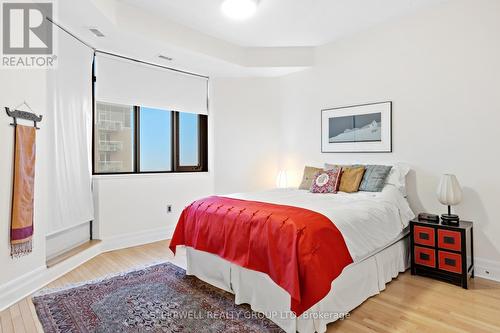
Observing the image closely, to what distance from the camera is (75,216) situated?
10.4ft

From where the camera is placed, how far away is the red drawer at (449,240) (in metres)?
2.50

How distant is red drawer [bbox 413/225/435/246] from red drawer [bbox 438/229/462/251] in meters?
0.06

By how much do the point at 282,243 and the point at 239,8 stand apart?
2.47m

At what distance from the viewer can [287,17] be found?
129 inches

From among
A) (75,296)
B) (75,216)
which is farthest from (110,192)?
(75,296)

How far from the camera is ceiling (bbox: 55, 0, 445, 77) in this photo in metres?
2.95

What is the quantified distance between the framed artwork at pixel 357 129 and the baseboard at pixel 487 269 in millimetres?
1405

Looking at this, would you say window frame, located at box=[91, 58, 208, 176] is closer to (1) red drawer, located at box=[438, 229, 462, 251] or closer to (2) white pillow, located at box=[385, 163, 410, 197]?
(2) white pillow, located at box=[385, 163, 410, 197]

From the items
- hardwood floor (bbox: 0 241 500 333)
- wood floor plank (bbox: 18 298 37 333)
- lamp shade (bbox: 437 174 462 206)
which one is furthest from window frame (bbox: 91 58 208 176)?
lamp shade (bbox: 437 174 462 206)

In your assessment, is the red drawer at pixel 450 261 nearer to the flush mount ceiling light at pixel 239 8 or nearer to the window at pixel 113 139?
the flush mount ceiling light at pixel 239 8

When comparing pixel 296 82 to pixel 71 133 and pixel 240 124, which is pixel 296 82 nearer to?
pixel 240 124

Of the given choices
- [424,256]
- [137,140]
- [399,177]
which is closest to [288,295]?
[424,256]

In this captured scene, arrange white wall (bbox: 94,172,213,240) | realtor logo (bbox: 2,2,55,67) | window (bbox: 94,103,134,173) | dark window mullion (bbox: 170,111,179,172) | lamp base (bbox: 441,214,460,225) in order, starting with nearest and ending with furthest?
realtor logo (bbox: 2,2,55,67) < lamp base (bbox: 441,214,460,225) < white wall (bbox: 94,172,213,240) < window (bbox: 94,103,134,173) < dark window mullion (bbox: 170,111,179,172)

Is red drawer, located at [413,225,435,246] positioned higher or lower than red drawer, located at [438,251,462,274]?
higher
